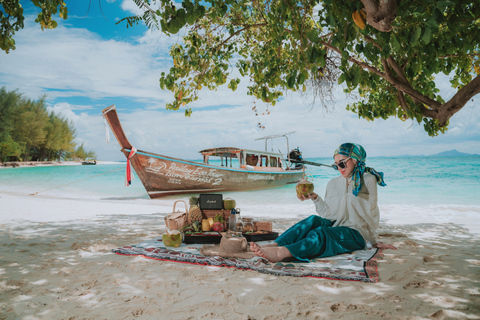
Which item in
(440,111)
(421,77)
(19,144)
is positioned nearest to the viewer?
(440,111)

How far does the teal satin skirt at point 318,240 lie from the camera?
289 centimetres

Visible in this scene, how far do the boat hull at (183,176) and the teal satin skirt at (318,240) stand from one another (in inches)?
329

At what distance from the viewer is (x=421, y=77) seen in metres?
5.91

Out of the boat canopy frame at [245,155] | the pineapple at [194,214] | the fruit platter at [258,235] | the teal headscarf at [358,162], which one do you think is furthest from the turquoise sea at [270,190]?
the pineapple at [194,214]

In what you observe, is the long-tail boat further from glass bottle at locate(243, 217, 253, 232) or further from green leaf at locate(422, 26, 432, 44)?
green leaf at locate(422, 26, 432, 44)

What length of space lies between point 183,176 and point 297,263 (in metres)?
10.1

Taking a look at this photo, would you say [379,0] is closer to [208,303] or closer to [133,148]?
[208,303]

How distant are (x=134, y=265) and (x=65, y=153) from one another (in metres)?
55.4

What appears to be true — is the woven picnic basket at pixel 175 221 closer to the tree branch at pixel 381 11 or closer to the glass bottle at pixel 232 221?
the glass bottle at pixel 232 221

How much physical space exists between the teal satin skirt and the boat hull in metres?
8.36

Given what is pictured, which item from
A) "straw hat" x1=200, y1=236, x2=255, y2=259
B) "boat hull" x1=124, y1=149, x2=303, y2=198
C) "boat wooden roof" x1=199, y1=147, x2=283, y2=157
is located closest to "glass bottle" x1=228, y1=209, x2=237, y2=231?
"straw hat" x1=200, y1=236, x2=255, y2=259

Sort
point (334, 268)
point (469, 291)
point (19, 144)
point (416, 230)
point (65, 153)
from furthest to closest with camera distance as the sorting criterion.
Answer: point (65, 153) < point (19, 144) < point (416, 230) < point (334, 268) < point (469, 291)

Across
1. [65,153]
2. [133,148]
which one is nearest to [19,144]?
[65,153]

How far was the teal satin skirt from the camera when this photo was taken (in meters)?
2.89
